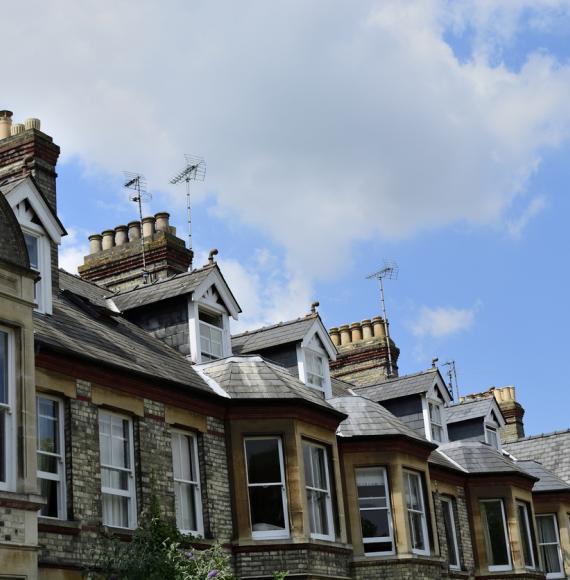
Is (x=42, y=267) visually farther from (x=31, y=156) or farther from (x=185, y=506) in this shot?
(x=185, y=506)

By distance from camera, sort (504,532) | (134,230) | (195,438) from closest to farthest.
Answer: (195,438), (134,230), (504,532)

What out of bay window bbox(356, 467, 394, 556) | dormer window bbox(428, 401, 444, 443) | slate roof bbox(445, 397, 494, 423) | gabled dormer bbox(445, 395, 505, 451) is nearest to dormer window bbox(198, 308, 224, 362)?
bay window bbox(356, 467, 394, 556)

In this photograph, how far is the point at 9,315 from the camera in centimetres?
1517

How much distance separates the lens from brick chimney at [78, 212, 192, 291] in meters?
28.2

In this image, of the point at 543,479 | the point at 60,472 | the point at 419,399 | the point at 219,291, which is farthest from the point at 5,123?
the point at 543,479

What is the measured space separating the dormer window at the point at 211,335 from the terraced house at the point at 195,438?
48 millimetres

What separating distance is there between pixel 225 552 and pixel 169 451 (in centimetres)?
220

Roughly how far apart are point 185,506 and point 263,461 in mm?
2002

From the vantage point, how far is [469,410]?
3438cm

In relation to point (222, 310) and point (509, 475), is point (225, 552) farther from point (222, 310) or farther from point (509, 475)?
point (509, 475)

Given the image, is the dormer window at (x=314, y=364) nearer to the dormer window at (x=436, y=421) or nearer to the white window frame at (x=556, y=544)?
the dormer window at (x=436, y=421)

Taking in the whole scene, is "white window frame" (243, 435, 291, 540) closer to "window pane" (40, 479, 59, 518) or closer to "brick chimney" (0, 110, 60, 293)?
"window pane" (40, 479, 59, 518)

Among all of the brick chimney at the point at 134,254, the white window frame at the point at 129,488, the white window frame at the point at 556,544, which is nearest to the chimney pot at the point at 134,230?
the brick chimney at the point at 134,254

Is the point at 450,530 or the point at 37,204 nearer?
the point at 37,204
